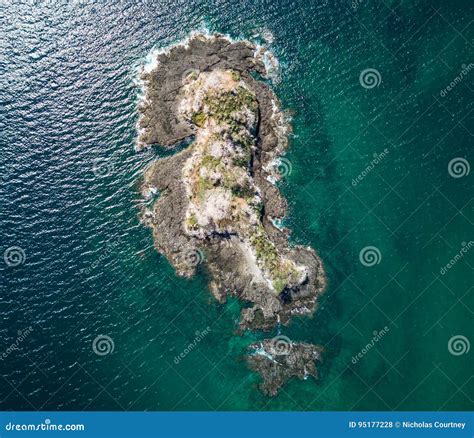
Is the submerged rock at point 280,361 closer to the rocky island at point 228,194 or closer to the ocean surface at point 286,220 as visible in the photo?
the rocky island at point 228,194

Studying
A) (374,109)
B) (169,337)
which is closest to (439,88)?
(374,109)

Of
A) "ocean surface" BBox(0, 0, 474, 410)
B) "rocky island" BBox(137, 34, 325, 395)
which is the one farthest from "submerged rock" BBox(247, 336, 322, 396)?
"ocean surface" BBox(0, 0, 474, 410)

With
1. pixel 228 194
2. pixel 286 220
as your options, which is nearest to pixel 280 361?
pixel 286 220

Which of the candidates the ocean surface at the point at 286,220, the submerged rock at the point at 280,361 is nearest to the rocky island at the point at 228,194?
the submerged rock at the point at 280,361

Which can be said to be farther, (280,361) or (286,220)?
(286,220)

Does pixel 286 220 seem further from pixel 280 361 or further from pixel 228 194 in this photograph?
pixel 280 361

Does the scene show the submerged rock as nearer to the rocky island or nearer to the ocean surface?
the rocky island

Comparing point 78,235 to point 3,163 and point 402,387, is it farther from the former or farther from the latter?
point 402,387
